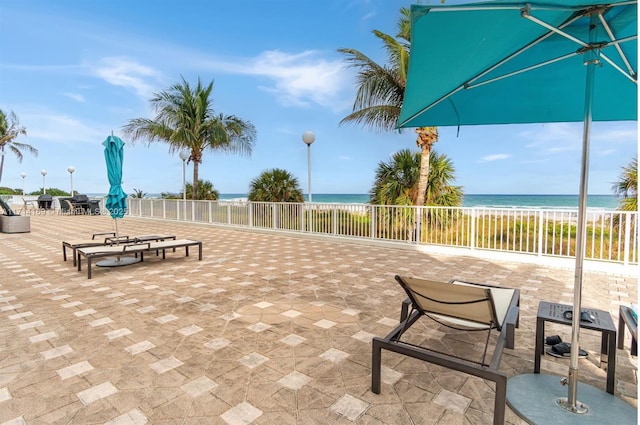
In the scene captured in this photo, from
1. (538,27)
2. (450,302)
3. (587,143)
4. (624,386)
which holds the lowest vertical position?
(624,386)

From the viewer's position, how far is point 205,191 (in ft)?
55.3

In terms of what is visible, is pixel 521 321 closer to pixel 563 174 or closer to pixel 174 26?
pixel 174 26

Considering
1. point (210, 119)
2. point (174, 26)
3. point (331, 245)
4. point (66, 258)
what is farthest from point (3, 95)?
point (331, 245)

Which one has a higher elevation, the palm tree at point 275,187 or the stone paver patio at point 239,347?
the palm tree at point 275,187

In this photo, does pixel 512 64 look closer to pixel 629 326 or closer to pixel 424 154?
pixel 629 326

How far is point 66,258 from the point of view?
650cm

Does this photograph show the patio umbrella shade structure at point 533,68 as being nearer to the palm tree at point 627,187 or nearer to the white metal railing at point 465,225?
the white metal railing at point 465,225

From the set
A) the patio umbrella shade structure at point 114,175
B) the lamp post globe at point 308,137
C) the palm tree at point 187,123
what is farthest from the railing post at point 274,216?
the palm tree at point 187,123

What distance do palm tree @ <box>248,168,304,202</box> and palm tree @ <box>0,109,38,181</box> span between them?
2725cm

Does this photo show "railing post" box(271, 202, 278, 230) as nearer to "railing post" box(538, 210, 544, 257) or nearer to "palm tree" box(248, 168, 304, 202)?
"palm tree" box(248, 168, 304, 202)

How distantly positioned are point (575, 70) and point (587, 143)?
3.75ft

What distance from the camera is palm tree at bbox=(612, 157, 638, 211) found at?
24.6 ft

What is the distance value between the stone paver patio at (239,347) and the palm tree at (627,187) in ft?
11.1

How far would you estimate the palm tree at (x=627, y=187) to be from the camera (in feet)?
24.6
